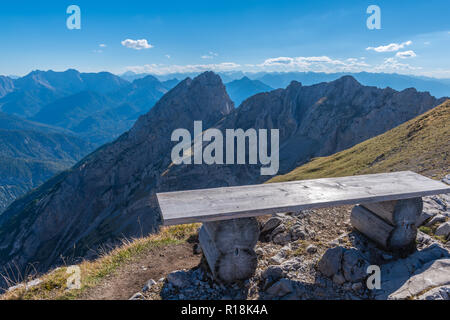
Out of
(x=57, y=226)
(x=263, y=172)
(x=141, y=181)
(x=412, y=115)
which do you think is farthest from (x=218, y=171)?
(x=57, y=226)

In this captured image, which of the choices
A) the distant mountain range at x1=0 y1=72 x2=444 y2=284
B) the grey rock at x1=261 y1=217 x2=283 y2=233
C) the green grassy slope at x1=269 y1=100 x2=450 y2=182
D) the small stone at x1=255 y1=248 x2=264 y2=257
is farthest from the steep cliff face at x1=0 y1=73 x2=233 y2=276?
the small stone at x1=255 y1=248 x2=264 y2=257

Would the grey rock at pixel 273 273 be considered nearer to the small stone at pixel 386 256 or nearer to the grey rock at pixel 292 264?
the grey rock at pixel 292 264

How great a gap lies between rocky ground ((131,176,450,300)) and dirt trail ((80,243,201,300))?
34cm

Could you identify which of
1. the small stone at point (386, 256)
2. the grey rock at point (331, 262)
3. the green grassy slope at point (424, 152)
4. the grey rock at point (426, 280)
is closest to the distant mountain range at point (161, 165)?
the green grassy slope at point (424, 152)

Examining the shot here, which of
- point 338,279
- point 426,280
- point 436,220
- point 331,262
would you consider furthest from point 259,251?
point 436,220

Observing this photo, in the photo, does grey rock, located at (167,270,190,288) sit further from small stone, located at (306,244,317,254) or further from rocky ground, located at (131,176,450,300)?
small stone, located at (306,244,317,254)

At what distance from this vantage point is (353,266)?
6.03m

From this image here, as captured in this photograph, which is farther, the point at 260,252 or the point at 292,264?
the point at 260,252

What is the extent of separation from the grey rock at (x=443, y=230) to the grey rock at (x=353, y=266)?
2887mm

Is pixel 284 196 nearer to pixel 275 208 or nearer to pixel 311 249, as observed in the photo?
pixel 275 208

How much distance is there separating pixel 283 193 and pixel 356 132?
288 ft

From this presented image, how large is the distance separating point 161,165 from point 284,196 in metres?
105

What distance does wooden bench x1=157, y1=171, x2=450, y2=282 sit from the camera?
18.4ft
